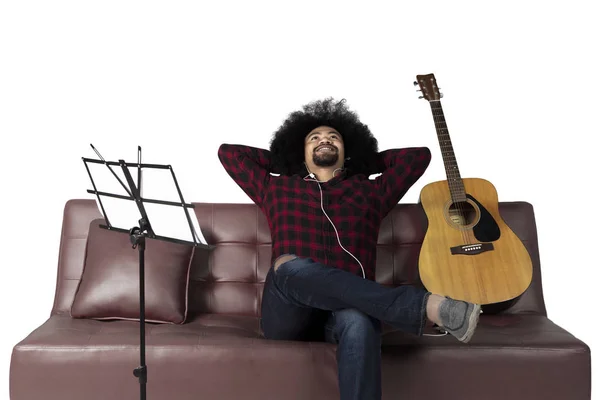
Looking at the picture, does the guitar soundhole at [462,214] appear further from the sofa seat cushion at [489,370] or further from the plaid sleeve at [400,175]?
the sofa seat cushion at [489,370]

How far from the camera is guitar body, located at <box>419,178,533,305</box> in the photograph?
10.7 feet

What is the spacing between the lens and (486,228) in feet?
11.2

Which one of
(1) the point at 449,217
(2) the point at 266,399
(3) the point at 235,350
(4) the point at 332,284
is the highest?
(1) the point at 449,217

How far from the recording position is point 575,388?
9.57ft

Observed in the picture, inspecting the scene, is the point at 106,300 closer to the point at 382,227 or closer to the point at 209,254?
the point at 209,254

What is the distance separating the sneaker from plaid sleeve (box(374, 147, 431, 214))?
3.04ft

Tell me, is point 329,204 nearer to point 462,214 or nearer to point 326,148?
point 326,148

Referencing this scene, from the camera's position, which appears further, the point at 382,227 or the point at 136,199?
the point at 382,227

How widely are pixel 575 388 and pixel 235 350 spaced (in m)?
1.31

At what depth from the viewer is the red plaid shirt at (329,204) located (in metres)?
3.28

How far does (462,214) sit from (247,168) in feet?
3.31

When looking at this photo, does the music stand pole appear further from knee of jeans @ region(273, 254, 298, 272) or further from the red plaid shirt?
the red plaid shirt

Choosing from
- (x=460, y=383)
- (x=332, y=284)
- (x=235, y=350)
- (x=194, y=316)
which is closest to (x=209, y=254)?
(x=194, y=316)

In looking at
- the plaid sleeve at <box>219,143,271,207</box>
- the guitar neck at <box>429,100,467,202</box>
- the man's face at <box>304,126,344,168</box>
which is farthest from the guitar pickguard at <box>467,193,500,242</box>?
the plaid sleeve at <box>219,143,271,207</box>
